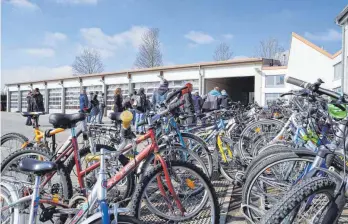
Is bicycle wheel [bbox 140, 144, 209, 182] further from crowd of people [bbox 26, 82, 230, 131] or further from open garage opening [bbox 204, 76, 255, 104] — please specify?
open garage opening [bbox 204, 76, 255, 104]

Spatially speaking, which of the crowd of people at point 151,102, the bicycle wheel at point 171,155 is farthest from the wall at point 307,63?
the bicycle wheel at point 171,155

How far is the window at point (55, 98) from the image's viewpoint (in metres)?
28.7

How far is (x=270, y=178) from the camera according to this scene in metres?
2.51

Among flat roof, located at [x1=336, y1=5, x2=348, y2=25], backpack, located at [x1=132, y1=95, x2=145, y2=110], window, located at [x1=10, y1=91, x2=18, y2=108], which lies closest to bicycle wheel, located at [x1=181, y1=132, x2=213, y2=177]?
backpack, located at [x1=132, y1=95, x2=145, y2=110]

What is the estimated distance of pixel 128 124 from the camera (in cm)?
286

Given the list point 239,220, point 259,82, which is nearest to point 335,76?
point 259,82

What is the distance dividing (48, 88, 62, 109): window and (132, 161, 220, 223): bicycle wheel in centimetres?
2799

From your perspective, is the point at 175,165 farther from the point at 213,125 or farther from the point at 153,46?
the point at 153,46

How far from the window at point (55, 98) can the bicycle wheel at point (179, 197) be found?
91.8ft

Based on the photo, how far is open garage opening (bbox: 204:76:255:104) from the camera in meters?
19.1

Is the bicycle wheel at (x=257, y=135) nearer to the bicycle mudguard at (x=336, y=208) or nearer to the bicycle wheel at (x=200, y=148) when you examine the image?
the bicycle wheel at (x=200, y=148)

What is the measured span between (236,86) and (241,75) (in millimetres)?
5094

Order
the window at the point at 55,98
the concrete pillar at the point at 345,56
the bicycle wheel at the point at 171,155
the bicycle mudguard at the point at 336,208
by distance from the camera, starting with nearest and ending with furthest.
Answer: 1. the bicycle mudguard at the point at 336,208
2. the bicycle wheel at the point at 171,155
3. the concrete pillar at the point at 345,56
4. the window at the point at 55,98

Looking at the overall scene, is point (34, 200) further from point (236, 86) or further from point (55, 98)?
point (55, 98)
